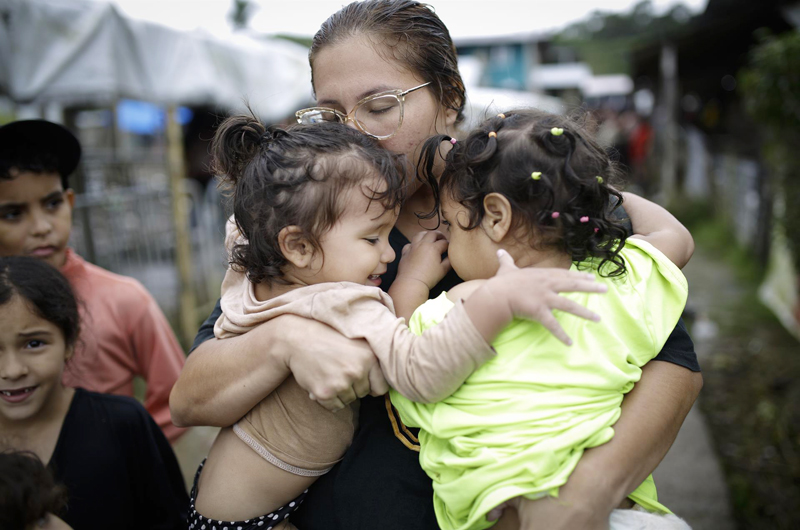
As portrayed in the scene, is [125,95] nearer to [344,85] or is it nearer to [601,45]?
[344,85]

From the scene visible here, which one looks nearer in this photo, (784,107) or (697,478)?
(697,478)

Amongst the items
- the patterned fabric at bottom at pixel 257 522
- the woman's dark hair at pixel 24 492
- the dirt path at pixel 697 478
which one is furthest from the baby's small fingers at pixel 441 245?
the dirt path at pixel 697 478

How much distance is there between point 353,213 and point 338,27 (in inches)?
27.4

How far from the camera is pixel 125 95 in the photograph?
5316mm

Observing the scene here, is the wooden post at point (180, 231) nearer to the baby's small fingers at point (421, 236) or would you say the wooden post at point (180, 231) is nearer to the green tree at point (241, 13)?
the baby's small fingers at point (421, 236)

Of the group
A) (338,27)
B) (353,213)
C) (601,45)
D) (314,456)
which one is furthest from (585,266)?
(601,45)

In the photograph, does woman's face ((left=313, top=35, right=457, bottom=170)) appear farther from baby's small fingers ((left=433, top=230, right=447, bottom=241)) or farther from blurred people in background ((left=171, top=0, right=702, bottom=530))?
baby's small fingers ((left=433, top=230, right=447, bottom=241))

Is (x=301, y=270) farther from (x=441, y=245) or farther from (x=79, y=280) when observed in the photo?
(x=79, y=280)

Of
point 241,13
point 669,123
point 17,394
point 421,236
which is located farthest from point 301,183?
point 241,13

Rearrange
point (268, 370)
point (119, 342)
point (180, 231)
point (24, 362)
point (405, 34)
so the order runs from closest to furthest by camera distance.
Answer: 1. point (268, 370)
2. point (405, 34)
3. point (24, 362)
4. point (119, 342)
5. point (180, 231)

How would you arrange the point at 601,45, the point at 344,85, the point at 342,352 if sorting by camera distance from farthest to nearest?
the point at 601,45, the point at 344,85, the point at 342,352

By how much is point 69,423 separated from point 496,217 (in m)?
1.65

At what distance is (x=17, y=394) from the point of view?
6.72 feet

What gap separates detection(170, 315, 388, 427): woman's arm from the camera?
1.44 m
